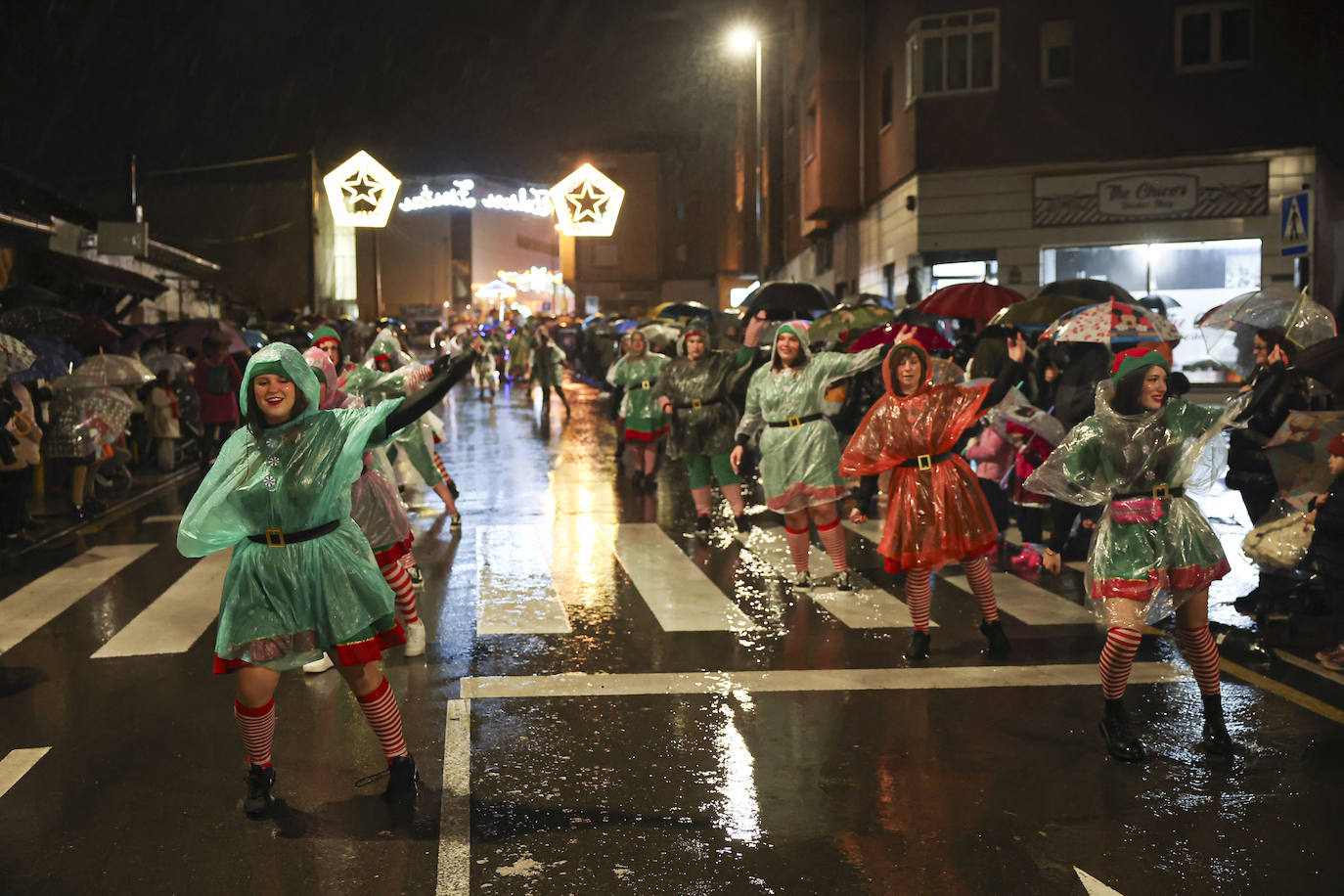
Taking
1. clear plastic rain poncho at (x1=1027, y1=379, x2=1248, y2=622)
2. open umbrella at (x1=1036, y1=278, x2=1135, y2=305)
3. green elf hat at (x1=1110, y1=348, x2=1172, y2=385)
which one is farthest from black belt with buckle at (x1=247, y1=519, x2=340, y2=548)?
open umbrella at (x1=1036, y1=278, x2=1135, y2=305)

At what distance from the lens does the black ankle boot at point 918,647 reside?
7391 mm

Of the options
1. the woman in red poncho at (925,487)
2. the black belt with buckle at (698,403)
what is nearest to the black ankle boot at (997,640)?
the woman in red poncho at (925,487)

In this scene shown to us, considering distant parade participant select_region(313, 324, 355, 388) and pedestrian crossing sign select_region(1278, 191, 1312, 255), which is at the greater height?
pedestrian crossing sign select_region(1278, 191, 1312, 255)

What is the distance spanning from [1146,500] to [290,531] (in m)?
3.79

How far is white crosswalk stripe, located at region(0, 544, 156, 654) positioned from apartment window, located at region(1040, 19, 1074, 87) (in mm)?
18760

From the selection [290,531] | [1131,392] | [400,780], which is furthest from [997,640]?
[290,531]

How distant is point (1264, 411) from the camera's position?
8180 mm

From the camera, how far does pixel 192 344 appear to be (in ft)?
61.5

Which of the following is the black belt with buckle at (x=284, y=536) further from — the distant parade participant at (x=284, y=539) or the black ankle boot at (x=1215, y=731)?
the black ankle boot at (x=1215, y=731)

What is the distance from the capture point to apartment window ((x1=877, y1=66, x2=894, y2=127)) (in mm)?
28250

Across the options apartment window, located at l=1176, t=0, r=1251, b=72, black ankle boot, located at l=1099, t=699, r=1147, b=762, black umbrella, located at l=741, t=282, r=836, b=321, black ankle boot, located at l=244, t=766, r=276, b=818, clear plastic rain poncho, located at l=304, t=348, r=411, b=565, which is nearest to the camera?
black ankle boot, located at l=244, t=766, r=276, b=818

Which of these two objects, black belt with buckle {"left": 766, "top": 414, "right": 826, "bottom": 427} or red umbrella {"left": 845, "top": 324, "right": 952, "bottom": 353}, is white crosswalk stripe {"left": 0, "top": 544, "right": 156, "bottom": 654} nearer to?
black belt with buckle {"left": 766, "top": 414, "right": 826, "bottom": 427}

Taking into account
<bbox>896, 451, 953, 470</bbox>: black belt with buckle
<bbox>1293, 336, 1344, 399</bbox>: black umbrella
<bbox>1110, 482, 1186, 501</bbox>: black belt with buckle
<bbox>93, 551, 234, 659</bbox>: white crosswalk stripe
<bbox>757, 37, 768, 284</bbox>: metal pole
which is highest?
<bbox>757, 37, 768, 284</bbox>: metal pole

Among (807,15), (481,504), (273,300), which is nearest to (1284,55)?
(807,15)
